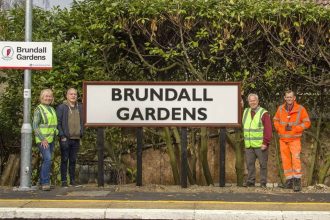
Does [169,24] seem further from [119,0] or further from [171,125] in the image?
[171,125]

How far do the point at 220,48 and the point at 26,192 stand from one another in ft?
13.4

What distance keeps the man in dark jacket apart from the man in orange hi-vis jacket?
3.47 metres

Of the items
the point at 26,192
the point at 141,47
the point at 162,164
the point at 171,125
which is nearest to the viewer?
the point at 26,192

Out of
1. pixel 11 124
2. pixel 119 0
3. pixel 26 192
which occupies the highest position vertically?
pixel 119 0

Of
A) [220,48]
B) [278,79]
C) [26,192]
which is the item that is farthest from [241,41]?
[26,192]

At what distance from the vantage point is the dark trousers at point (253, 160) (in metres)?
9.62

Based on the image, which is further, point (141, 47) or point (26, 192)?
point (141, 47)

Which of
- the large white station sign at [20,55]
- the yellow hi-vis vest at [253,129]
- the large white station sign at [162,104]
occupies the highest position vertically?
the large white station sign at [20,55]

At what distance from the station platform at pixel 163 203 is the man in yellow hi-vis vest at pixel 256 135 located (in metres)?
0.34

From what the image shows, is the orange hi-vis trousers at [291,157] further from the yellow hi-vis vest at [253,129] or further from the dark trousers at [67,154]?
the dark trousers at [67,154]

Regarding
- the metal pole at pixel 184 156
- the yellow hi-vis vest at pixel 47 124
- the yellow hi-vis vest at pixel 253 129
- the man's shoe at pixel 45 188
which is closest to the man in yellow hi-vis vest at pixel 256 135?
the yellow hi-vis vest at pixel 253 129

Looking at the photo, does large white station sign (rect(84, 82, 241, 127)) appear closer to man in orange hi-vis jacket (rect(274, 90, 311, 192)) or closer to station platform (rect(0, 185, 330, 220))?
man in orange hi-vis jacket (rect(274, 90, 311, 192))

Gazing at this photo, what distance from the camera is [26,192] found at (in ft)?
29.2

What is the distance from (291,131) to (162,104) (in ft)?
7.46
